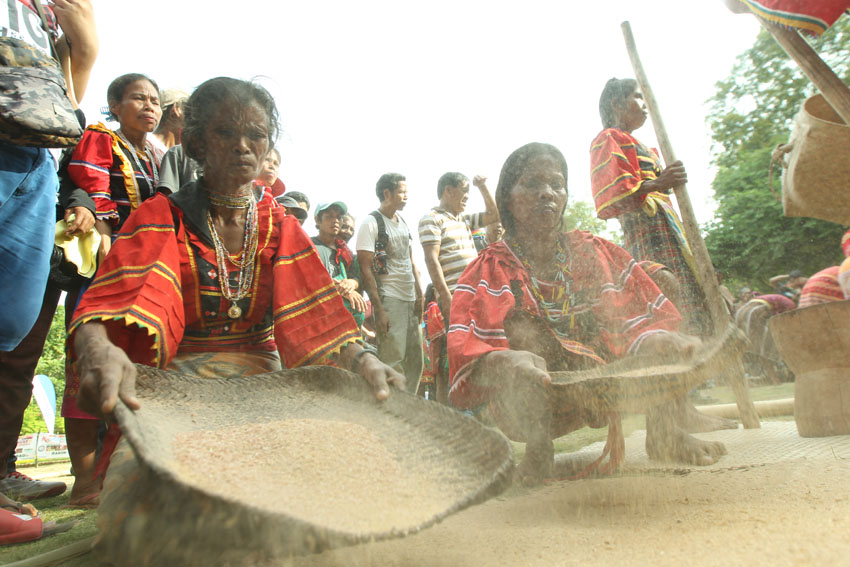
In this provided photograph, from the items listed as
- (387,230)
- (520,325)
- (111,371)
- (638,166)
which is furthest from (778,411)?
(111,371)

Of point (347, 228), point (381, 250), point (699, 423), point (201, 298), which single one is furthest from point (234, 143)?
point (347, 228)

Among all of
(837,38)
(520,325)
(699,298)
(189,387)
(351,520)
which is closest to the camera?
(351,520)

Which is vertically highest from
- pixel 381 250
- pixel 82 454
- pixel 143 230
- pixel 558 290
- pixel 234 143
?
pixel 234 143

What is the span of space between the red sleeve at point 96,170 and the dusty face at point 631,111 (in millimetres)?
3045

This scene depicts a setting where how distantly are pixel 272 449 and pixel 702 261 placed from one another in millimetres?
2893

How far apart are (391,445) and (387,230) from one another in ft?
10.5

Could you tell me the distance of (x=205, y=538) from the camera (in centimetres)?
118

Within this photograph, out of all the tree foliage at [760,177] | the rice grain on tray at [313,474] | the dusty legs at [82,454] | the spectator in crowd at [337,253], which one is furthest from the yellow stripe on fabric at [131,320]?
the tree foliage at [760,177]

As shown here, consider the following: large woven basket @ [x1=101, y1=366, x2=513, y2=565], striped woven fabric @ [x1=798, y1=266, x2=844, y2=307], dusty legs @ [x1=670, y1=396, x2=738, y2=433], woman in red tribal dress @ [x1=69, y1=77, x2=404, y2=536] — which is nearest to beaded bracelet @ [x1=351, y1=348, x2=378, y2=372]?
woman in red tribal dress @ [x1=69, y1=77, x2=404, y2=536]

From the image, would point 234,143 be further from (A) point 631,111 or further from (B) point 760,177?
(B) point 760,177

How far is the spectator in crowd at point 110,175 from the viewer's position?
2.50m

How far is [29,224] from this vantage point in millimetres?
2047

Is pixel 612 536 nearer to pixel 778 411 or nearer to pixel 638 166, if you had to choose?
pixel 638 166

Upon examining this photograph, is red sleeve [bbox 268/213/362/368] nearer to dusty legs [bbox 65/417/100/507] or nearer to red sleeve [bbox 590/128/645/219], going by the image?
dusty legs [bbox 65/417/100/507]
